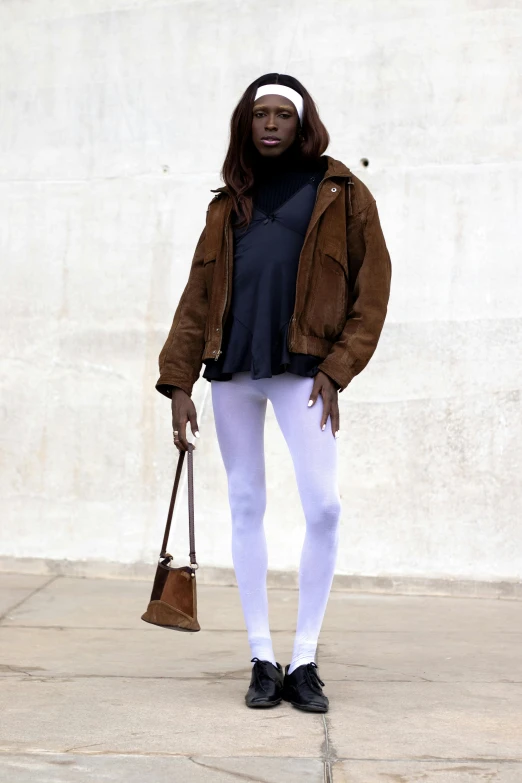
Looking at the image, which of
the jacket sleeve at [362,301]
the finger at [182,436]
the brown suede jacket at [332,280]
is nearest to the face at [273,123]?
the brown suede jacket at [332,280]

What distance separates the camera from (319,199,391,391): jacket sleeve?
300 cm

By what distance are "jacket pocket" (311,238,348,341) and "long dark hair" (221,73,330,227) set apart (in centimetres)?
25

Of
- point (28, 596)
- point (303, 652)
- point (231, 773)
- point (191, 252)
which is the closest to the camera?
point (231, 773)

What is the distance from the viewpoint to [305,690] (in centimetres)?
299

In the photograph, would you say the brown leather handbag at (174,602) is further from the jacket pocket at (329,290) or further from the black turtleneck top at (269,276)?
the jacket pocket at (329,290)

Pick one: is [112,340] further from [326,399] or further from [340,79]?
[326,399]

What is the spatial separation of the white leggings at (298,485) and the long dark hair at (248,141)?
0.49 metres

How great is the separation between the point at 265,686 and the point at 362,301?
106cm

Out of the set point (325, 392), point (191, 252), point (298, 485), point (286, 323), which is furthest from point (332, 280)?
point (191, 252)

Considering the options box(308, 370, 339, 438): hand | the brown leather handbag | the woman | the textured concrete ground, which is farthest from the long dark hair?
the textured concrete ground

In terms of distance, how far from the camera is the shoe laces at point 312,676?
3.01 meters

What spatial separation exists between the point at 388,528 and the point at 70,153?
93.1 inches

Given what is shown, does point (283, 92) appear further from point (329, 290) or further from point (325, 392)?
point (325, 392)

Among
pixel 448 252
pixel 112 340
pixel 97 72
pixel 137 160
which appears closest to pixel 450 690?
pixel 448 252
